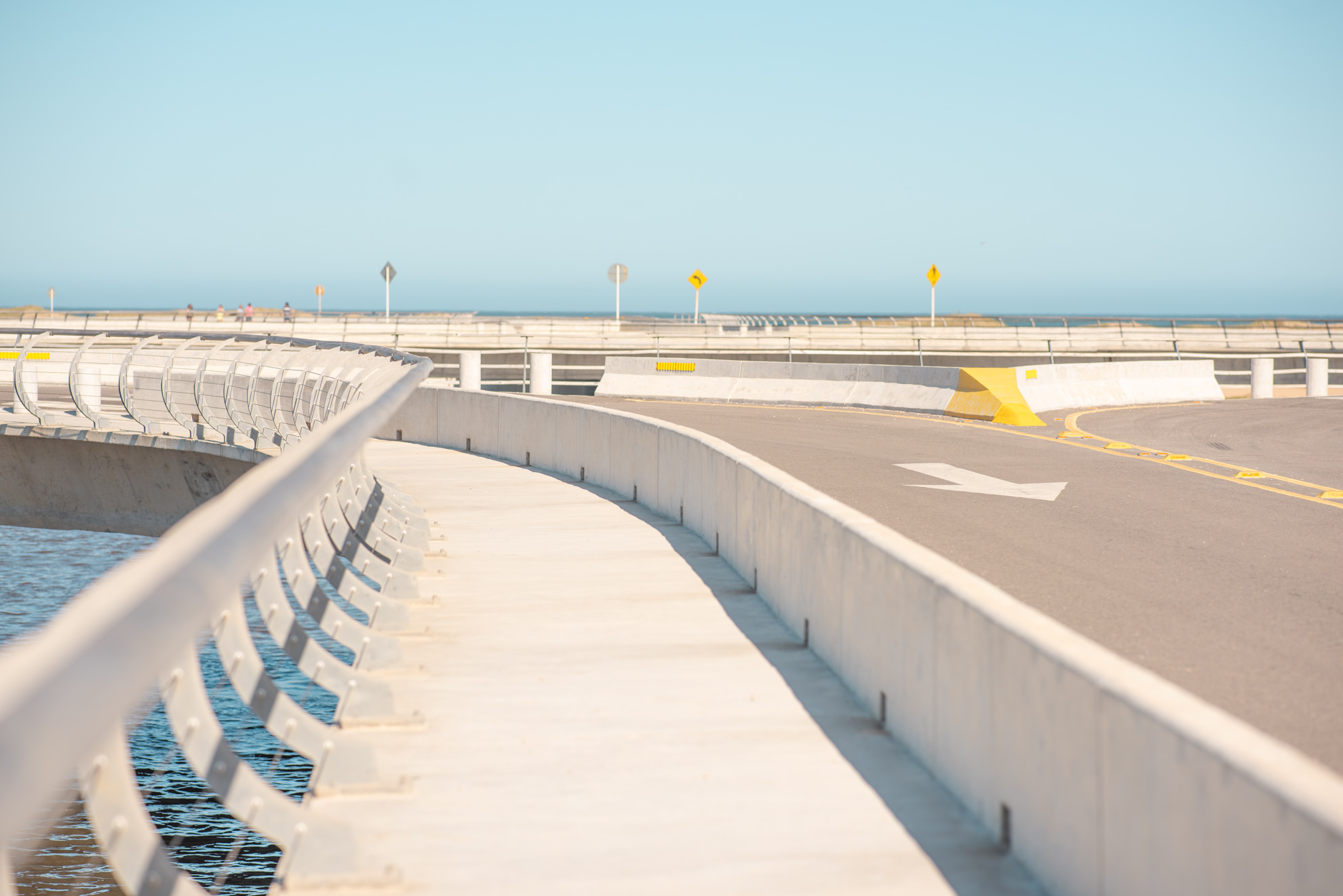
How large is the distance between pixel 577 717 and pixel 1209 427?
19.5m

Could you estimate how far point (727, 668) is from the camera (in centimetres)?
725

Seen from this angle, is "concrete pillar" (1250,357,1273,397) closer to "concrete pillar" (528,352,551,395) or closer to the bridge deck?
"concrete pillar" (528,352,551,395)

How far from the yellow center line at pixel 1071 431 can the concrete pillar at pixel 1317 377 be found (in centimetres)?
369

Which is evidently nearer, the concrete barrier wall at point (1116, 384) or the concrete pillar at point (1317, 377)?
the concrete barrier wall at point (1116, 384)

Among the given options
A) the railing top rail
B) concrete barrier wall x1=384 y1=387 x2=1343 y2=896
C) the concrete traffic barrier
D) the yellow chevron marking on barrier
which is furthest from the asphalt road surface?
the concrete traffic barrier

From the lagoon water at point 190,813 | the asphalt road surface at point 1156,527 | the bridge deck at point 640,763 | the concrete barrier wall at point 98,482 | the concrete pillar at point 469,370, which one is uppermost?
the concrete pillar at point 469,370

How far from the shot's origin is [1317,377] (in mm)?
32500

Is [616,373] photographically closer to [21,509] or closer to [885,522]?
[21,509]

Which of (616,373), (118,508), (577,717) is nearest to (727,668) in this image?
(577,717)

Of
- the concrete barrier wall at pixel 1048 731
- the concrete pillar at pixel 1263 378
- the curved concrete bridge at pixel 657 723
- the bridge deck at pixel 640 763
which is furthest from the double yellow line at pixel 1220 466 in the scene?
the concrete pillar at pixel 1263 378

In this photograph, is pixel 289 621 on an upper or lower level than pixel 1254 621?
upper

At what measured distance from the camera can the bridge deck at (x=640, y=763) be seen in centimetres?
455

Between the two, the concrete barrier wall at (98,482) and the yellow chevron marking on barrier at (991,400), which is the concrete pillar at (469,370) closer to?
the concrete barrier wall at (98,482)

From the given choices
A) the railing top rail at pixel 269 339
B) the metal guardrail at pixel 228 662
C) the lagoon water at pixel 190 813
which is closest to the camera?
the metal guardrail at pixel 228 662
